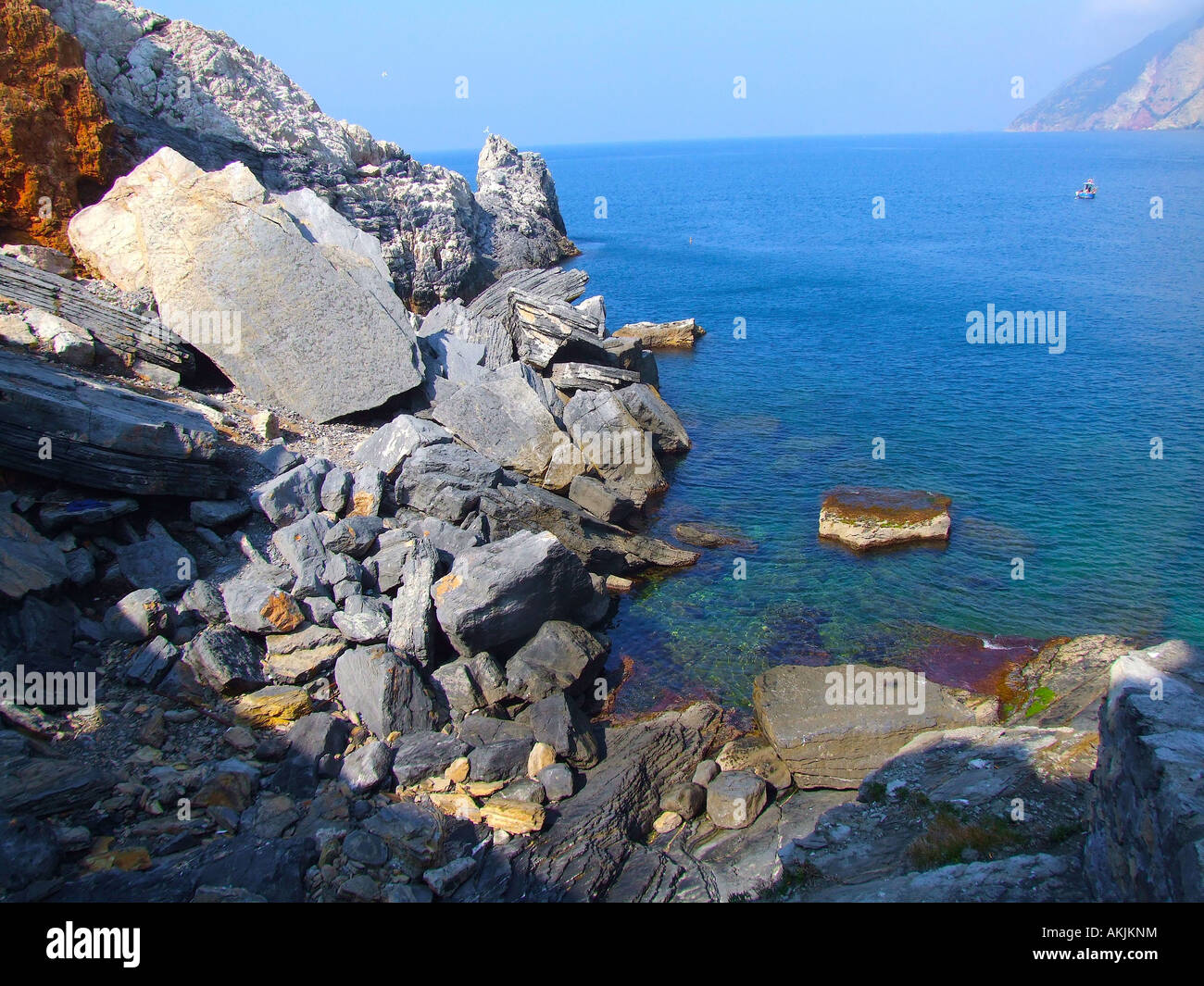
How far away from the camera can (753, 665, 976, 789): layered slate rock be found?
55.2ft

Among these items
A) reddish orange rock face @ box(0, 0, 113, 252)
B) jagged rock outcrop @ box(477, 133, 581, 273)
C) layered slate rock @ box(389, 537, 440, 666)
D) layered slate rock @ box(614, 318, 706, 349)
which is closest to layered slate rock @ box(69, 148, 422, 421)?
reddish orange rock face @ box(0, 0, 113, 252)

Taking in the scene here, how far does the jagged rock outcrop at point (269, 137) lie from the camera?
36188 mm

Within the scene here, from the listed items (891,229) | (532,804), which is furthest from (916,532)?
(891,229)

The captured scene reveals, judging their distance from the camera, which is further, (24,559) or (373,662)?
(373,662)

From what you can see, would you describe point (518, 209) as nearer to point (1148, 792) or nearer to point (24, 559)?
point (24, 559)

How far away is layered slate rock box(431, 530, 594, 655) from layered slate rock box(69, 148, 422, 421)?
10068 millimetres

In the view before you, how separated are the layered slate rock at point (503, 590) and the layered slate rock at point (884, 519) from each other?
1160 centimetres

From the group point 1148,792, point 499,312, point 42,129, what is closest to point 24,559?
point 42,129

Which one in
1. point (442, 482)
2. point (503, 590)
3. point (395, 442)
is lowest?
point (503, 590)

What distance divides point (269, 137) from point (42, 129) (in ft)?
53.6

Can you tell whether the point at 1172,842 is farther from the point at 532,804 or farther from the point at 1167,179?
the point at 1167,179

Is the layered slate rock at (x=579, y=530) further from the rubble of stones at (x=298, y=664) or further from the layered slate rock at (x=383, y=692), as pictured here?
the layered slate rock at (x=383, y=692)

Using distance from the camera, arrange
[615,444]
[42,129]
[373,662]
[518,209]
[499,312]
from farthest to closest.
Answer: [518,209]
[499,312]
[615,444]
[42,129]
[373,662]

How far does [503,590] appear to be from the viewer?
707 inches
